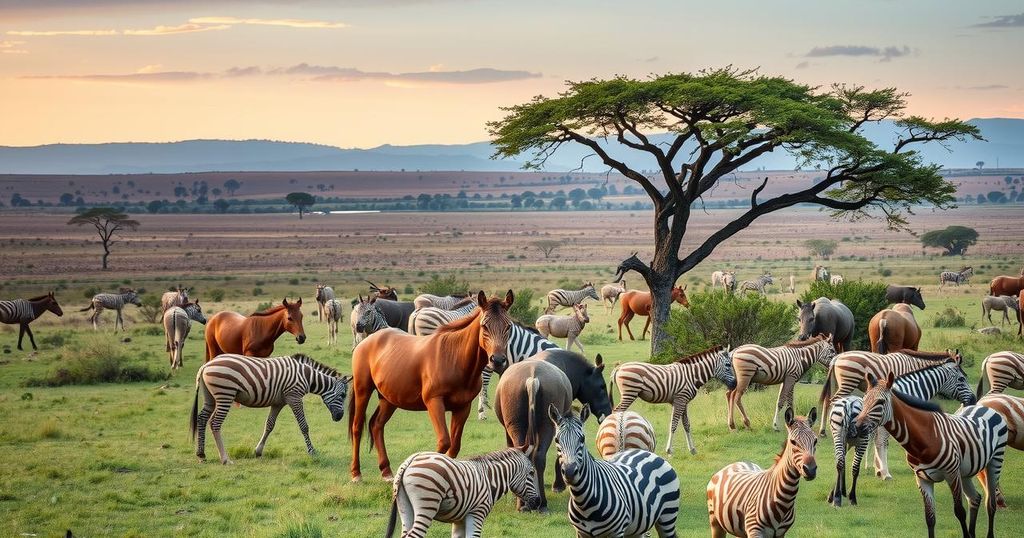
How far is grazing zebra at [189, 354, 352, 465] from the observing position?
44.5 ft

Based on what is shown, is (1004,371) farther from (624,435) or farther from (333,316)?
(333,316)

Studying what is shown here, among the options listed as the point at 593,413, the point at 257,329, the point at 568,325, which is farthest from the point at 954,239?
the point at 593,413

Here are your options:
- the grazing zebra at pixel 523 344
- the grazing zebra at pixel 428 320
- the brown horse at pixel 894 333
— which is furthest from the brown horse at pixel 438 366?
the brown horse at pixel 894 333

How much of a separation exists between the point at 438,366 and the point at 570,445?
378cm

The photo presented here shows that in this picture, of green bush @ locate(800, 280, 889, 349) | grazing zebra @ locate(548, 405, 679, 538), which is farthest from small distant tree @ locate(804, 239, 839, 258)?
grazing zebra @ locate(548, 405, 679, 538)

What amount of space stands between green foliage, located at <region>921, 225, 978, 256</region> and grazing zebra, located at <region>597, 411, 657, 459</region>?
233 ft

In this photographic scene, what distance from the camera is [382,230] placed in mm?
115562

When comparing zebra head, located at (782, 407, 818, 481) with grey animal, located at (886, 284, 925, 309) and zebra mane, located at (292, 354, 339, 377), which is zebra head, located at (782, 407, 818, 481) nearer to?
zebra mane, located at (292, 354, 339, 377)

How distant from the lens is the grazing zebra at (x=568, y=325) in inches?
967

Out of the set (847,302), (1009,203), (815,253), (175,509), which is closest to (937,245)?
(815,253)

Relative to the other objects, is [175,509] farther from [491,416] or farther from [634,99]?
[634,99]

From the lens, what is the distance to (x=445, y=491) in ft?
26.7

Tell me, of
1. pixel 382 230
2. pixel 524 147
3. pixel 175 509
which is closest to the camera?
pixel 175 509

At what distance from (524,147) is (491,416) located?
9.62 metres
